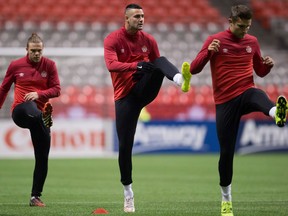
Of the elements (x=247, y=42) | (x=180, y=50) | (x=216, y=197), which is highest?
(x=180, y=50)

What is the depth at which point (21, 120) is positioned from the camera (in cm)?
972

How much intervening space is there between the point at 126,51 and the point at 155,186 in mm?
4924

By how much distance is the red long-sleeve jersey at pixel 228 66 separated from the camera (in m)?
8.52

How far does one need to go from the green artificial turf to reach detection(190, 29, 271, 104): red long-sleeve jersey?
1446 mm

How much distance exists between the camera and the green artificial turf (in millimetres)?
9523

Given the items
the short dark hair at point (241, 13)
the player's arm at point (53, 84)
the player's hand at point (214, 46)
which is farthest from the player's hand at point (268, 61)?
the player's arm at point (53, 84)

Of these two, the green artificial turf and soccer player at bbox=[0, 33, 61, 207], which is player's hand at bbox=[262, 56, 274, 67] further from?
soccer player at bbox=[0, 33, 61, 207]

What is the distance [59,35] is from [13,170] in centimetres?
721

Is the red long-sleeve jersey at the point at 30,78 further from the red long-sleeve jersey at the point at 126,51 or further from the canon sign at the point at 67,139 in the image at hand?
the canon sign at the point at 67,139

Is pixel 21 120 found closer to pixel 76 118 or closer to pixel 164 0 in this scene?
pixel 76 118

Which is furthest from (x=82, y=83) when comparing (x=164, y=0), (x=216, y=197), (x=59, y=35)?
(x=216, y=197)

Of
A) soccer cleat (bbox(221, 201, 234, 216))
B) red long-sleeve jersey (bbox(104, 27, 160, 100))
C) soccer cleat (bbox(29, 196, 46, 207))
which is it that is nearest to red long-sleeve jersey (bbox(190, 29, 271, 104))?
red long-sleeve jersey (bbox(104, 27, 160, 100))

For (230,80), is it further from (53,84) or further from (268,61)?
(53,84)

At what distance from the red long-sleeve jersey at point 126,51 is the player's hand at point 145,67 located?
1.42ft
